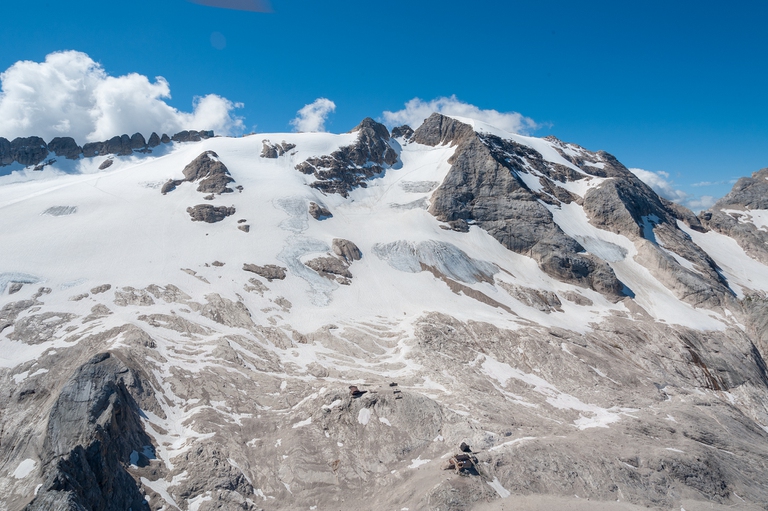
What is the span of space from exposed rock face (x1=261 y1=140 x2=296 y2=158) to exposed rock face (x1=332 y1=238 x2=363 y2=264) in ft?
145

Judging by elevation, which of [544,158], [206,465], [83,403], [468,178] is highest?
[544,158]

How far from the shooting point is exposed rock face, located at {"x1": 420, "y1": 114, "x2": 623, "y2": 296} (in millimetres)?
83375

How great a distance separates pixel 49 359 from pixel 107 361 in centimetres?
913

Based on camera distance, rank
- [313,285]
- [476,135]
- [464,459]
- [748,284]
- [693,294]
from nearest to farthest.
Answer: [464,459], [313,285], [693,294], [748,284], [476,135]

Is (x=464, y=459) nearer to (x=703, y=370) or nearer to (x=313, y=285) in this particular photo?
(x=313, y=285)

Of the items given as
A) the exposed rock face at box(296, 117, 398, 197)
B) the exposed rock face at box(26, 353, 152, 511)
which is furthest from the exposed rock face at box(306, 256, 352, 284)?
the exposed rock face at box(26, 353, 152, 511)

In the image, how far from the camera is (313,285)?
6712 centimetres

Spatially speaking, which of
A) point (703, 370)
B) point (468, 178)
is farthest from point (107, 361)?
point (468, 178)

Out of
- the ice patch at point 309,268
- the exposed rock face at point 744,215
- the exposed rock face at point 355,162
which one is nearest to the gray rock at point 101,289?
the ice patch at point 309,268

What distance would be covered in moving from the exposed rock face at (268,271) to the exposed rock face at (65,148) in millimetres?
85377

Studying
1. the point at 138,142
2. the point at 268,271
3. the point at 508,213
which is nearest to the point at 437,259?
the point at 508,213

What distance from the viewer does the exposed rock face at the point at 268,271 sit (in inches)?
2608

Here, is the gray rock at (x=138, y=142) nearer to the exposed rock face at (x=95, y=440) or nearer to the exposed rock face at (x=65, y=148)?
the exposed rock face at (x=65, y=148)

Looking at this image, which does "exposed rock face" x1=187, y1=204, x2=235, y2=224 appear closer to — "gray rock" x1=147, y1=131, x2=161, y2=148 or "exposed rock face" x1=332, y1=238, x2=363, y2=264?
"exposed rock face" x1=332, y1=238, x2=363, y2=264
